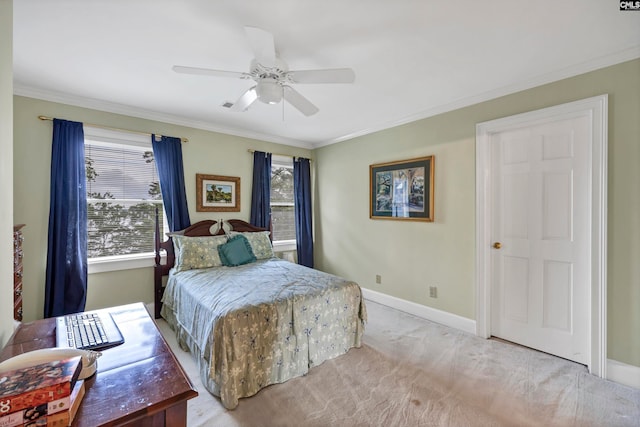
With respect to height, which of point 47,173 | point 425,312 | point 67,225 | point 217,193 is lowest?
point 425,312

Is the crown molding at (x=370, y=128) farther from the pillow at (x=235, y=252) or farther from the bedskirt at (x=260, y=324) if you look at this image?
the bedskirt at (x=260, y=324)

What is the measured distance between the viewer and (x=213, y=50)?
2049 mm

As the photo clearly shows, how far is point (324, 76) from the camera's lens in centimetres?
183

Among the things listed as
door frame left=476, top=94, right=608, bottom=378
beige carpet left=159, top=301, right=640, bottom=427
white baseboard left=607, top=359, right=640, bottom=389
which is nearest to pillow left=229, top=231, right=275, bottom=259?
beige carpet left=159, top=301, right=640, bottom=427

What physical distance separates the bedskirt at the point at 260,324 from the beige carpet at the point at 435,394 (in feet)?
0.37

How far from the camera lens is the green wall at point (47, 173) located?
2.69 m

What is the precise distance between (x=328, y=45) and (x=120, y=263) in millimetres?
3158

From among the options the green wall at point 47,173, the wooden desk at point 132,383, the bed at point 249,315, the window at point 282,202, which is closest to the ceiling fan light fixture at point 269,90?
the bed at point 249,315

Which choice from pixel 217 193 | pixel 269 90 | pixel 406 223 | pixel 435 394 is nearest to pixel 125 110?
pixel 217 193

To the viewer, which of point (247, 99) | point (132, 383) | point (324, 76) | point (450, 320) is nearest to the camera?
point (132, 383)

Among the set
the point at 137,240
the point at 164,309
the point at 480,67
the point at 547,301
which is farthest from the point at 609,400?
the point at 137,240

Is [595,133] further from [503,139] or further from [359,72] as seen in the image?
[359,72]

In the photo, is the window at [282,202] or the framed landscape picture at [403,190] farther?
the window at [282,202]

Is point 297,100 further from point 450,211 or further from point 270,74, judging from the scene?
point 450,211
